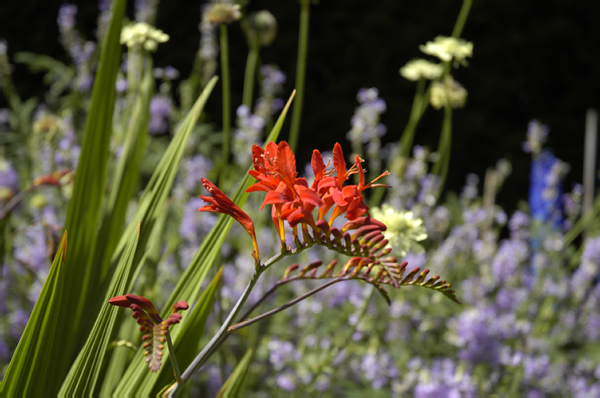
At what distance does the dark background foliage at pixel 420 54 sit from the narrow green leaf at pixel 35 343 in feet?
10.4

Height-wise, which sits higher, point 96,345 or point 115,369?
point 96,345

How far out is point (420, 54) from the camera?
3928 millimetres

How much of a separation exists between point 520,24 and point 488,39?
1.28 ft

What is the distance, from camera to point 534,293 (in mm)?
2320

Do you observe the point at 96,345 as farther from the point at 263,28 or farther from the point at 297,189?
the point at 263,28

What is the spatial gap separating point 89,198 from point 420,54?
11.7 feet

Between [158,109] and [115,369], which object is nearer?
[115,369]

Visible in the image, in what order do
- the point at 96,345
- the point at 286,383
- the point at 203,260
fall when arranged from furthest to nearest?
the point at 286,383, the point at 203,260, the point at 96,345

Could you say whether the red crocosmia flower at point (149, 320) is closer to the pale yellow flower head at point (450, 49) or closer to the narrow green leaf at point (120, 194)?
the narrow green leaf at point (120, 194)

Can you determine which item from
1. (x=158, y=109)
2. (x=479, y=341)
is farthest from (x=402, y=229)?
(x=158, y=109)

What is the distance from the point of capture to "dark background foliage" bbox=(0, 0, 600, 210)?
3695 millimetres

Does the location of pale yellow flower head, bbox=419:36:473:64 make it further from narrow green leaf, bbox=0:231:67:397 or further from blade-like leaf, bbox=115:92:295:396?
narrow green leaf, bbox=0:231:67:397

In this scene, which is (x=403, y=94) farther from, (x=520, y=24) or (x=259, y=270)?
(x=259, y=270)

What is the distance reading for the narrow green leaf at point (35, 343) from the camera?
0.54 metres
